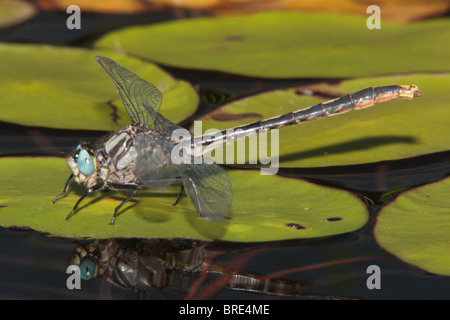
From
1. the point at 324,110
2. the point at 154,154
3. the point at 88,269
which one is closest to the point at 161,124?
the point at 154,154

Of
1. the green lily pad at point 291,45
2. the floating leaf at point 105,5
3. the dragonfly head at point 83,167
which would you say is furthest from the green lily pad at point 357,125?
the floating leaf at point 105,5

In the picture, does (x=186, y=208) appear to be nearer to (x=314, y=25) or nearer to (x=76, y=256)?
(x=76, y=256)

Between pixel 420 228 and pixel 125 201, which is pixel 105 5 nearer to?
pixel 125 201
